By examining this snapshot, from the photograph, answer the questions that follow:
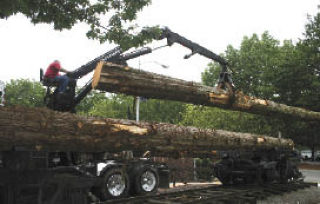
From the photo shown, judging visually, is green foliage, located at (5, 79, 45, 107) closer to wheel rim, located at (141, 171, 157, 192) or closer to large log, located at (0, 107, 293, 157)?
wheel rim, located at (141, 171, 157, 192)

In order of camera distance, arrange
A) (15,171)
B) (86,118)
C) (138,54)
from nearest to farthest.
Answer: (15,171)
(86,118)
(138,54)

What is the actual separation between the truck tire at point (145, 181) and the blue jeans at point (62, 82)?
3246 mm

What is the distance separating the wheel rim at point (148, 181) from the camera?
10.3 meters

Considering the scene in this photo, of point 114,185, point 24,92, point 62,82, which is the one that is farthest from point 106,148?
point 24,92

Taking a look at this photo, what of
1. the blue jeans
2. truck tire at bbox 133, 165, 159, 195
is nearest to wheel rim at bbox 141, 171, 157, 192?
truck tire at bbox 133, 165, 159, 195

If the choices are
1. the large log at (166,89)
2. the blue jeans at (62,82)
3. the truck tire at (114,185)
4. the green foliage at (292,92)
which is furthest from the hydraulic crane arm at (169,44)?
the green foliage at (292,92)

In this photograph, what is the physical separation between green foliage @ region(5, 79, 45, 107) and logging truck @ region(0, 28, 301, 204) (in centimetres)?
4820

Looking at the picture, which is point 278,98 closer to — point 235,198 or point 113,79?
point 235,198

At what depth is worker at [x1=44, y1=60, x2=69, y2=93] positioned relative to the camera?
8695mm

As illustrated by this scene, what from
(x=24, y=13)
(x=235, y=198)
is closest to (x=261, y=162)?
(x=235, y=198)

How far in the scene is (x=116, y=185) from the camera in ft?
31.6

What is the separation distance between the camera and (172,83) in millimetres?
8328

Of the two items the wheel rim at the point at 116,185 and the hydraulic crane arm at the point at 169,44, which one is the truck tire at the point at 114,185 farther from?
the hydraulic crane arm at the point at 169,44

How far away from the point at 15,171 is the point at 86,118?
1.45 meters
